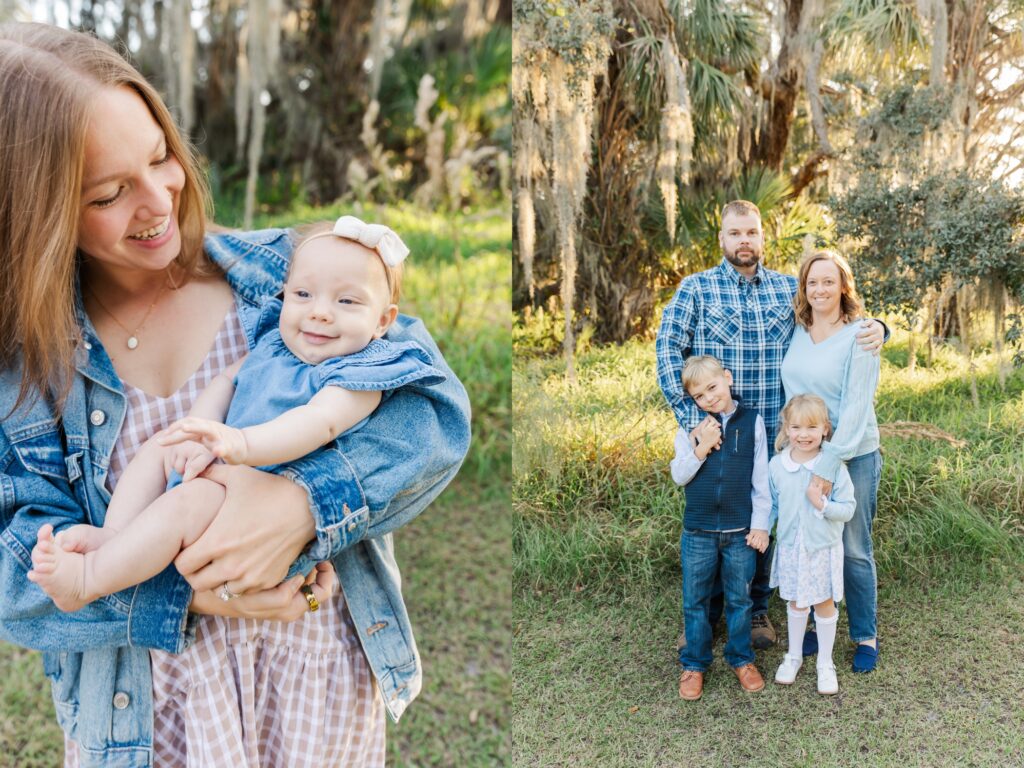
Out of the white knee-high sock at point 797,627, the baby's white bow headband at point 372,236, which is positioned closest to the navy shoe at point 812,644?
the white knee-high sock at point 797,627

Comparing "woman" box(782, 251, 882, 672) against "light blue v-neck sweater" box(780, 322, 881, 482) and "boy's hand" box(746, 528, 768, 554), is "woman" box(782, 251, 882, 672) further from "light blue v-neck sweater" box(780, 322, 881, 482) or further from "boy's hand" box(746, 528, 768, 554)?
"boy's hand" box(746, 528, 768, 554)

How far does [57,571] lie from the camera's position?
3.60 feet

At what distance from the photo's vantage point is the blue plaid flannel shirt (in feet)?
5.64

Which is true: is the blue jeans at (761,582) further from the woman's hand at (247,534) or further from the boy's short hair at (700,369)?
the woman's hand at (247,534)

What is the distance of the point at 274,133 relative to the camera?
19.4 feet

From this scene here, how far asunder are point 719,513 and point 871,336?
485 millimetres

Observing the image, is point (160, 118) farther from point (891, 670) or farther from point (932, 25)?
point (891, 670)


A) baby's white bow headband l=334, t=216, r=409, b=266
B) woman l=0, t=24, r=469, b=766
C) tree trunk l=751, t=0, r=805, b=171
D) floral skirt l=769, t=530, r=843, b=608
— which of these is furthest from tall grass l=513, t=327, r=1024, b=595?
baby's white bow headband l=334, t=216, r=409, b=266

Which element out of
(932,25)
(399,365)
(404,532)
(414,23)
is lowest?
(404,532)

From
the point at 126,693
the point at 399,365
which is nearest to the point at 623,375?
the point at 399,365

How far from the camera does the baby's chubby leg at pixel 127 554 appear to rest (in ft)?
3.61

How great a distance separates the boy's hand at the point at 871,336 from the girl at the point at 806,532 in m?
0.14

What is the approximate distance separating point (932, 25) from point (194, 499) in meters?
1.69

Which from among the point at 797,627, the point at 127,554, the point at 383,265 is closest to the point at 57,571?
the point at 127,554
